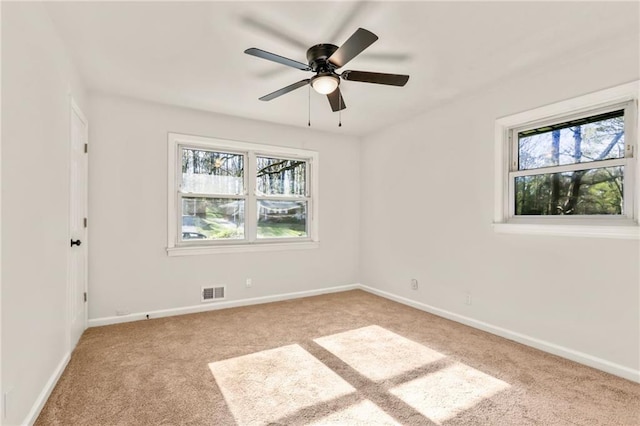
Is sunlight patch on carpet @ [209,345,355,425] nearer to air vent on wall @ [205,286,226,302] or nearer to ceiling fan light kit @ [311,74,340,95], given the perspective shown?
air vent on wall @ [205,286,226,302]

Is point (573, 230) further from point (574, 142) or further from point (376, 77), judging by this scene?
point (376, 77)

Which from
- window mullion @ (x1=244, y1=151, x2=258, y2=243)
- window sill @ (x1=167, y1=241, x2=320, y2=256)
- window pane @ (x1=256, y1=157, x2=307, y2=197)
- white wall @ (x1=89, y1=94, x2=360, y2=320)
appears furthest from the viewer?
window pane @ (x1=256, y1=157, x2=307, y2=197)

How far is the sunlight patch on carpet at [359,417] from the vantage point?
1884 mm

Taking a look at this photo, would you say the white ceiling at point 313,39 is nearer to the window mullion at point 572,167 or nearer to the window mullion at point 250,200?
the window mullion at point 572,167

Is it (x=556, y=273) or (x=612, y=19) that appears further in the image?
(x=556, y=273)

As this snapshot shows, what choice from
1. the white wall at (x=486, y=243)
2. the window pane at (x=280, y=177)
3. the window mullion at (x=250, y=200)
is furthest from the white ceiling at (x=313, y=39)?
the window pane at (x=280, y=177)

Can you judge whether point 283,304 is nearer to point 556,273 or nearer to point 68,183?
Answer: point 68,183

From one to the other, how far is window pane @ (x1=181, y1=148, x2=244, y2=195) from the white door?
41.4 inches

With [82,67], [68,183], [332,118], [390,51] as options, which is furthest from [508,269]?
[82,67]

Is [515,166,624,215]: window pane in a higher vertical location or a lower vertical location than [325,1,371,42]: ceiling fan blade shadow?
lower

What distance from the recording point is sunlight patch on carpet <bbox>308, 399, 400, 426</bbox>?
1.88 m

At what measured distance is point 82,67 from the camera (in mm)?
2885

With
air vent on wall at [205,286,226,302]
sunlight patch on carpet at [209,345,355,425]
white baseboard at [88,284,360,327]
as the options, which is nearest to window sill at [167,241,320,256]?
air vent on wall at [205,286,226,302]

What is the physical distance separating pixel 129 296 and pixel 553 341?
167 inches
